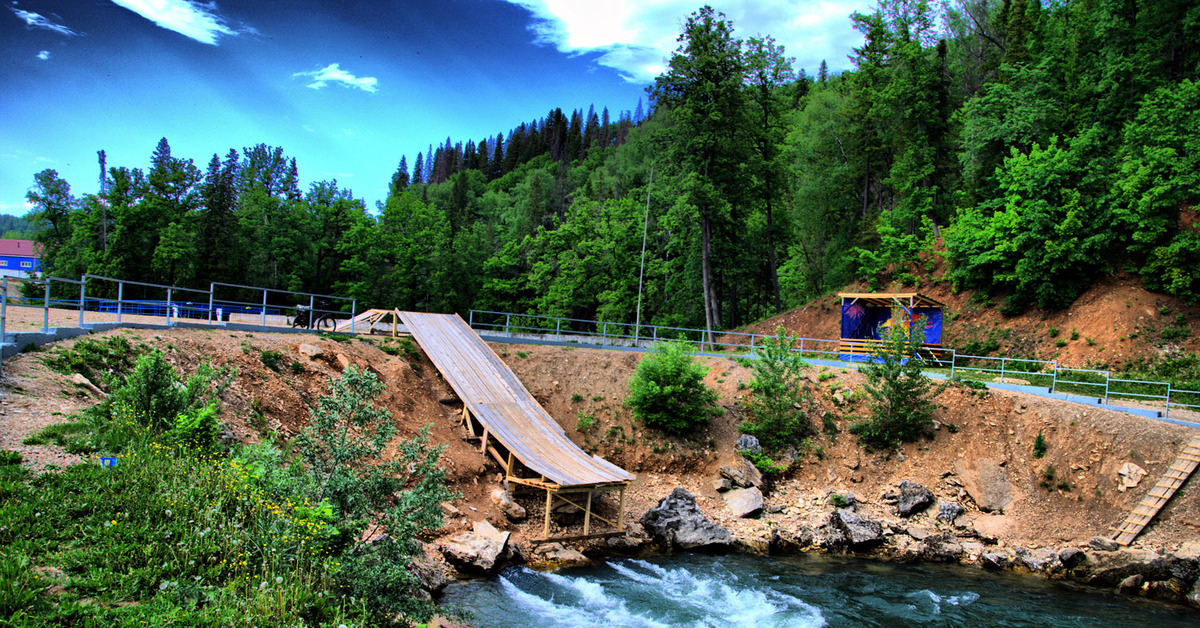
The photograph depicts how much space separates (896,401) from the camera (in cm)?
2247

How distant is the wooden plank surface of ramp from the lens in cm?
1736

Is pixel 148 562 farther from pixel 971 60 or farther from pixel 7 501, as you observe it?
pixel 971 60

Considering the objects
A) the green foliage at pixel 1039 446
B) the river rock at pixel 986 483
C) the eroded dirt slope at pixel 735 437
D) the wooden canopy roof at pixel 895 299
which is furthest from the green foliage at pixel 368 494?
the wooden canopy roof at pixel 895 299

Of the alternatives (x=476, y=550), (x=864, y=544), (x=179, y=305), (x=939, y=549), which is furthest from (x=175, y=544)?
(x=939, y=549)

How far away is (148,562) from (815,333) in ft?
109

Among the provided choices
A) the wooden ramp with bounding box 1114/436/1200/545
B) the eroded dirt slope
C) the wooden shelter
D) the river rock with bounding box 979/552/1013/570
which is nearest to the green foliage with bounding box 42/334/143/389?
the eroded dirt slope

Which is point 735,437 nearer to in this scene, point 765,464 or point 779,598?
point 765,464

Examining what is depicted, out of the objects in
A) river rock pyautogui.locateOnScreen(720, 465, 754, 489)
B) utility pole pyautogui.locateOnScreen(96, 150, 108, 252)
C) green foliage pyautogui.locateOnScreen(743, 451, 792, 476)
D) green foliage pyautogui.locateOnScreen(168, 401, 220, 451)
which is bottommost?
river rock pyautogui.locateOnScreen(720, 465, 754, 489)

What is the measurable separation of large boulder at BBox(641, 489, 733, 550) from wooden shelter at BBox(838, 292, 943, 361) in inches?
507

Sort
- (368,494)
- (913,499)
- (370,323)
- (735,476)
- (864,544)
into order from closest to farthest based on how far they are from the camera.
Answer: (368,494)
(864,544)
(913,499)
(735,476)
(370,323)

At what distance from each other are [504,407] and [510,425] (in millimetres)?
1136

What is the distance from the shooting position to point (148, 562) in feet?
22.9

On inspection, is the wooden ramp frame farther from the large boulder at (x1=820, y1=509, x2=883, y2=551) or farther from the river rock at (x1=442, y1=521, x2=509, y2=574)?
the large boulder at (x1=820, y1=509, x2=883, y2=551)

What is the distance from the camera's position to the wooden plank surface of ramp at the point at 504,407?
1736 centimetres
